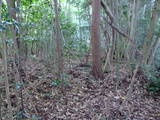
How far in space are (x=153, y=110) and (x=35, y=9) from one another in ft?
12.4

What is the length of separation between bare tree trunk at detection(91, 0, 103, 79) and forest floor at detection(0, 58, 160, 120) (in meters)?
0.23

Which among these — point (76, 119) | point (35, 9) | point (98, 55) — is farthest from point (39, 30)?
point (76, 119)

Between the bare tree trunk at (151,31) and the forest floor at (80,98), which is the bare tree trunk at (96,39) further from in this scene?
the bare tree trunk at (151,31)

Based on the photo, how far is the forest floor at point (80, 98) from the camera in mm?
4176

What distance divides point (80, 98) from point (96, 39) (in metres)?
1.83

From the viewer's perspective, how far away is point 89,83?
5.80m

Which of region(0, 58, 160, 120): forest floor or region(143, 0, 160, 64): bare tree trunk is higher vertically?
region(143, 0, 160, 64): bare tree trunk

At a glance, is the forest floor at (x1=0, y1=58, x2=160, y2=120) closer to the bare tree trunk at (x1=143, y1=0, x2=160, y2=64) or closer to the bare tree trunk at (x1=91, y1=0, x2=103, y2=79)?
the bare tree trunk at (x1=91, y1=0, x2=103, y2=79)

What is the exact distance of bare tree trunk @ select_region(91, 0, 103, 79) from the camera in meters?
5.78

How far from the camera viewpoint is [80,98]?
492 cm

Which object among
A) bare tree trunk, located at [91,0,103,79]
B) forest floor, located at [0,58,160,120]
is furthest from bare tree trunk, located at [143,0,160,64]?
bare tree trunk, located at [91,0,103,79]

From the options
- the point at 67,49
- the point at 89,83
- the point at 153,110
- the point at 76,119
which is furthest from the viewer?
the point at 67,49

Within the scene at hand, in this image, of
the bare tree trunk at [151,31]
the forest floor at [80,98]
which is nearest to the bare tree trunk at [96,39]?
the forest floor at [80,98]

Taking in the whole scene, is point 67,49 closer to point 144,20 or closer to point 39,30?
point 39,30
